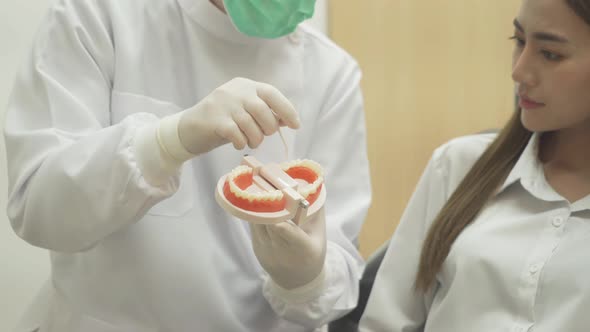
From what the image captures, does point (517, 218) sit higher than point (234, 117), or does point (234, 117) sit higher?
point (234, 117)

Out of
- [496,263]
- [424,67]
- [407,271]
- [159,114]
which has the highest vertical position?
[159,114]

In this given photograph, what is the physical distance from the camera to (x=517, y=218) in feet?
3.91

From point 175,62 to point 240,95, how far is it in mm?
271

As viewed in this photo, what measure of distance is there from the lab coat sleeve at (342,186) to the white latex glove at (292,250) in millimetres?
53

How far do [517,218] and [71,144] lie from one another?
77cm

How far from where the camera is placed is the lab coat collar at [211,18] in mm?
1115

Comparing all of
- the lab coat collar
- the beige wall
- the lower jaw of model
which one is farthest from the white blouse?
the beige wall

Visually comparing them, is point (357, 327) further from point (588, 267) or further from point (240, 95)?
point (240, 95)

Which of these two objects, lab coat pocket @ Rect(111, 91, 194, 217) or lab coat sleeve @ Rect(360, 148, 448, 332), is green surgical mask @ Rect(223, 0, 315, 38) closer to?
lab coat pocket @ Rect(111, 91, 194, 217)

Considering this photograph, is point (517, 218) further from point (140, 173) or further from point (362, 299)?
point (140, 173)

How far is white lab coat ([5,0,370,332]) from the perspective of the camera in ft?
3.07

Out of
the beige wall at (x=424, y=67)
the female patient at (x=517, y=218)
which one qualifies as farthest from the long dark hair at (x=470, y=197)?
the beige wall at (x=424, y=67)

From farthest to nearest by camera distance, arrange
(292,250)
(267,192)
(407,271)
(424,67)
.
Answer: (424,67) < (407,271) < (292,250) < (267,192)

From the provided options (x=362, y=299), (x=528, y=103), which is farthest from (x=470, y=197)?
(x=362, y=299)
